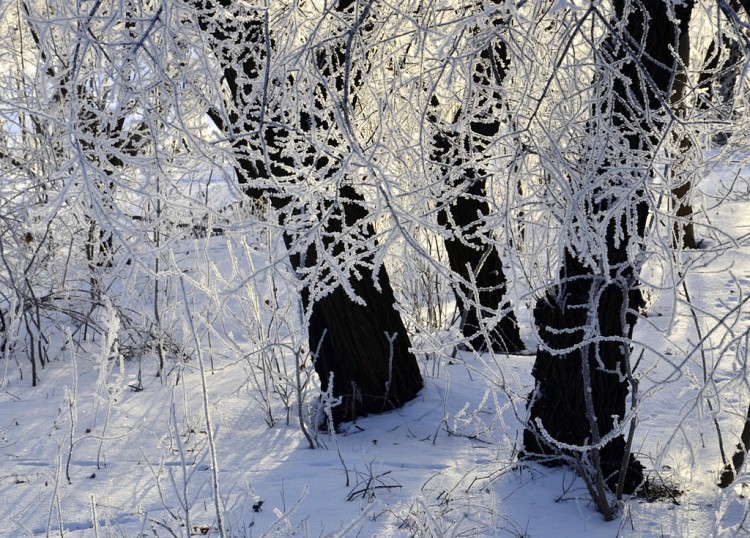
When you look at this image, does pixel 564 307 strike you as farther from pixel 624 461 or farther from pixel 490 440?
pixel 490 440

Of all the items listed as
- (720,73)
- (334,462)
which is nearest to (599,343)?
(720,73)

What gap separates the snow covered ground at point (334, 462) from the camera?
3148 mm

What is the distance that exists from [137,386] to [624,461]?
10.3ft

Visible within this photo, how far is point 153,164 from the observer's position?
254 centimetres

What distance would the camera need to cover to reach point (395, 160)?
13.9 ft

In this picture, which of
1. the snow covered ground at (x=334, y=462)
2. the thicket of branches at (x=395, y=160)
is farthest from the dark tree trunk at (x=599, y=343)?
the snow covered ground at (x=334, y=462)

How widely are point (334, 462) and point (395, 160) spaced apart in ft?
5.19

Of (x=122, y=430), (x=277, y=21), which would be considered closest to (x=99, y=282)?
(x=122, y=430)

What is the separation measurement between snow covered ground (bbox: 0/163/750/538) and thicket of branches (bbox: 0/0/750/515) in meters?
0.14

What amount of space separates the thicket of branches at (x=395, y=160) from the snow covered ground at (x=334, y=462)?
0.44 ft

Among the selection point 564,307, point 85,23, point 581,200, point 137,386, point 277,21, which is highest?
point 277,21

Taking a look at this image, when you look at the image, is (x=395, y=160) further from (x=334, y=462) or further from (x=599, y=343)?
(x=334, y=462)

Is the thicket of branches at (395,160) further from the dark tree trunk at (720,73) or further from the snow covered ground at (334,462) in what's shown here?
the snow covered ground at (334,462)

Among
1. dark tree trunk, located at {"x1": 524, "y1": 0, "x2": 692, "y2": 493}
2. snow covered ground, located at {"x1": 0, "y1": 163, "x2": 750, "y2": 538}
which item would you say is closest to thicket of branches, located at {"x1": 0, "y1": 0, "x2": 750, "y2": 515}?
dark tree trunk, located at {"x1": 524, "y1": 0, "x2": 692, "y2": 493}
